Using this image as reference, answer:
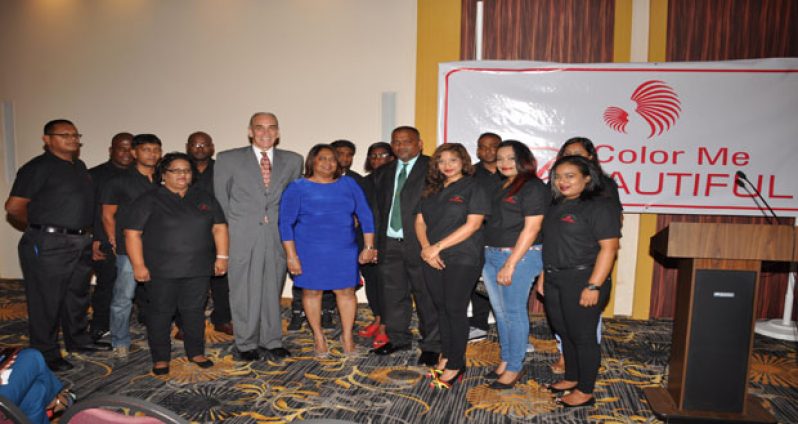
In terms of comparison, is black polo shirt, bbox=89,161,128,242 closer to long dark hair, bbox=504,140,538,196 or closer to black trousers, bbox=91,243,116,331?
black trousers, bbox=91,243,116,331

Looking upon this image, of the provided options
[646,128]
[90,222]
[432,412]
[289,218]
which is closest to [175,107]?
[90,222]

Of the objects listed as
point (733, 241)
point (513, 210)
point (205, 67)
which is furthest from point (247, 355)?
point (205, 67)

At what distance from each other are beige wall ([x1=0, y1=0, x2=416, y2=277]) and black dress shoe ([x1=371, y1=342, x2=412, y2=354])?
82.3 inches

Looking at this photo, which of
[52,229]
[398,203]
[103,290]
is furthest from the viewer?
[103,290]

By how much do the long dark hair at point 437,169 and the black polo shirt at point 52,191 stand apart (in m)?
2.30

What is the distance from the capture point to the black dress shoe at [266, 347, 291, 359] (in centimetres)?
380

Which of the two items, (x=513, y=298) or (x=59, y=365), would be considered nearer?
(x=513, y=298)

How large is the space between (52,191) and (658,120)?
4.75m

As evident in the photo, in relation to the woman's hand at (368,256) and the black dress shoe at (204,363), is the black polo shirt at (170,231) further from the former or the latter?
the woman's hand at (368,256)

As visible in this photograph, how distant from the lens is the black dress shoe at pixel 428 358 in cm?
367

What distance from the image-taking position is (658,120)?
15.4 ft

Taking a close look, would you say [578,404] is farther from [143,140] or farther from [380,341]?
[143,140]

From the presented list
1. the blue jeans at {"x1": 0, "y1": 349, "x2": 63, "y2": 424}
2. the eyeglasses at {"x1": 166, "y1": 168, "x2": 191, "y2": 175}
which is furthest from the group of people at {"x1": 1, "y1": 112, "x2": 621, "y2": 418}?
the blue jeans at {"x1": 0, "y1": 349, "x2": 63, "y2": 424}

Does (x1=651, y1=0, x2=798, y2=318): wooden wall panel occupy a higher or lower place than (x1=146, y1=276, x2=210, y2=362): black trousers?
higher
